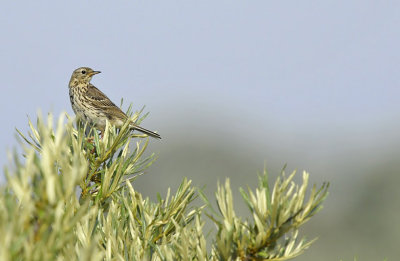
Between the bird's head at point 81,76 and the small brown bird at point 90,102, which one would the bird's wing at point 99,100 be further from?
the bird's head at point 81,76

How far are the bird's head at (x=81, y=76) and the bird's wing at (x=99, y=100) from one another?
256 millimetres

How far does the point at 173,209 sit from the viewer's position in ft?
11.8

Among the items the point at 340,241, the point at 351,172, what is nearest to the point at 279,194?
the point at 340,241

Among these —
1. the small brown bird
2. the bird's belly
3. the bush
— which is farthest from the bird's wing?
the bush

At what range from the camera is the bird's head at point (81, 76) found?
1711 cm

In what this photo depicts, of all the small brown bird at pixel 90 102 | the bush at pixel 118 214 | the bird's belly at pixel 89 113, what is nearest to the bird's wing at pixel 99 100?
the small brown bird at pixel 90 102

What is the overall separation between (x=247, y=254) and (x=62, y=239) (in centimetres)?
107

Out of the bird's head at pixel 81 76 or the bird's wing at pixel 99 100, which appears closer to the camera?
the bird's wing at pixel 99 100

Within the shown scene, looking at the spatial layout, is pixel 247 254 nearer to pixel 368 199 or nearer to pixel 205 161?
pixel 368 199

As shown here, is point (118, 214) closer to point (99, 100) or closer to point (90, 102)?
point (90, 102)

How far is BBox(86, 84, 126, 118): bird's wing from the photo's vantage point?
15.3m

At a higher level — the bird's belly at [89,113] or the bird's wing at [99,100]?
the bird's wing at [99,100]

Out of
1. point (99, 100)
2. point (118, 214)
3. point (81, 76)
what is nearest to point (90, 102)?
point (99, 100)

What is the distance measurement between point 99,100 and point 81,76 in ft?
5.00
